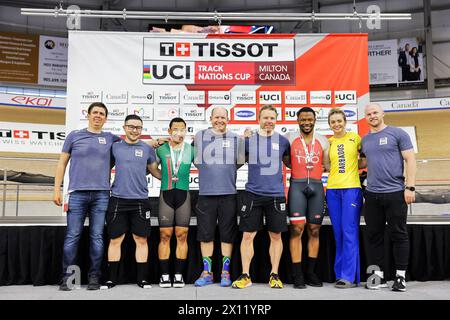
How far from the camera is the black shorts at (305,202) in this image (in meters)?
3.16

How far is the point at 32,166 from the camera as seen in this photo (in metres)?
9.91

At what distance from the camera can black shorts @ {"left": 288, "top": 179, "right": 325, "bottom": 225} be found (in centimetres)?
316

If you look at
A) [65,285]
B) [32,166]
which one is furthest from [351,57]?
[32,166]

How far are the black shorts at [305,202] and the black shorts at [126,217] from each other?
1.18 metres

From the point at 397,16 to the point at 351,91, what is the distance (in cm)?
103

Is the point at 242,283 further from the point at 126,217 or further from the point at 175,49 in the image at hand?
the point at 175,49

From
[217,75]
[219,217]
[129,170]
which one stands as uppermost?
[217,75]

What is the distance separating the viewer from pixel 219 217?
3.24 metres

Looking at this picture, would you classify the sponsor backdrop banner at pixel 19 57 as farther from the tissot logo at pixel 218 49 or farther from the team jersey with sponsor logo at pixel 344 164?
the team jersey with sponsor logo at pixel 344 164

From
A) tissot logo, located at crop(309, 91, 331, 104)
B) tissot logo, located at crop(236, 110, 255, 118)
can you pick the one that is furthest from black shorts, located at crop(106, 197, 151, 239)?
tissot logo, located at crop(309, 91, 331, 104)

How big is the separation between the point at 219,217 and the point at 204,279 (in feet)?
1.67

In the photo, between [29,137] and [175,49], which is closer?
[175,49]

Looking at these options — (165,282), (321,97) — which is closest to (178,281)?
(165,282)
